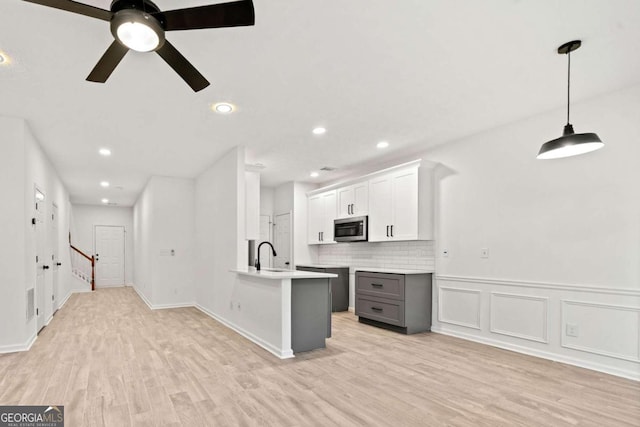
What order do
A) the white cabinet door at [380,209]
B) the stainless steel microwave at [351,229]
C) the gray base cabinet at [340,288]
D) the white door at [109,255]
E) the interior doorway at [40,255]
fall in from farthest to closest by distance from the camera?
the white door at [109,255], the gray base cabinet at [340,288], the stainless steel microwave at [351,229], the white cabinet door at [380,209], the interior doorway at [40,255]

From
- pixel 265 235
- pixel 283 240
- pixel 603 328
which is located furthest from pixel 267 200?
pixel 603 328

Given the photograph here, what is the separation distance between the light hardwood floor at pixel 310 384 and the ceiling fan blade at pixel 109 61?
2321 millimetres

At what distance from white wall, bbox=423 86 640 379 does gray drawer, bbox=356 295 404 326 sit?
57 centimetres

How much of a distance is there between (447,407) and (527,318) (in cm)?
194

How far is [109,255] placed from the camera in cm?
1155

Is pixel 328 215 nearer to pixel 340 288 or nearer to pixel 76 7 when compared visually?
pixel 340 288

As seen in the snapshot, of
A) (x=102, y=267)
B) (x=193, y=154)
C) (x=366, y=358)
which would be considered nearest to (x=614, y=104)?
(x=366, y=358)

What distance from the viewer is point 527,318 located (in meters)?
4.04

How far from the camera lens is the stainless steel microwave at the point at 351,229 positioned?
6.19 meters

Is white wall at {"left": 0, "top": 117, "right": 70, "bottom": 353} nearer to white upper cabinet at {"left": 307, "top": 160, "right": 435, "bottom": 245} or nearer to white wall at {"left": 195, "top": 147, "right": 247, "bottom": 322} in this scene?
white wall at {"left": 195, "top": 147, "right": 247, "bottom": 322}

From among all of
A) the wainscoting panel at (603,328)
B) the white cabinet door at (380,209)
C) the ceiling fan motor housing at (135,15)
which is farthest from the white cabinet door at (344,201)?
the ceiling fan motor housing at (135,15)

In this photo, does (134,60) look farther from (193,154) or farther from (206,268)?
(206,268)

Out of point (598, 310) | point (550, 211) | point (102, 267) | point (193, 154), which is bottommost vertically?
point (102, 267)

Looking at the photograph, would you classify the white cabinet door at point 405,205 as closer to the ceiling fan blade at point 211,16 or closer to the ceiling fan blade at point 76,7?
the ceiling fan blade at point 211,16
